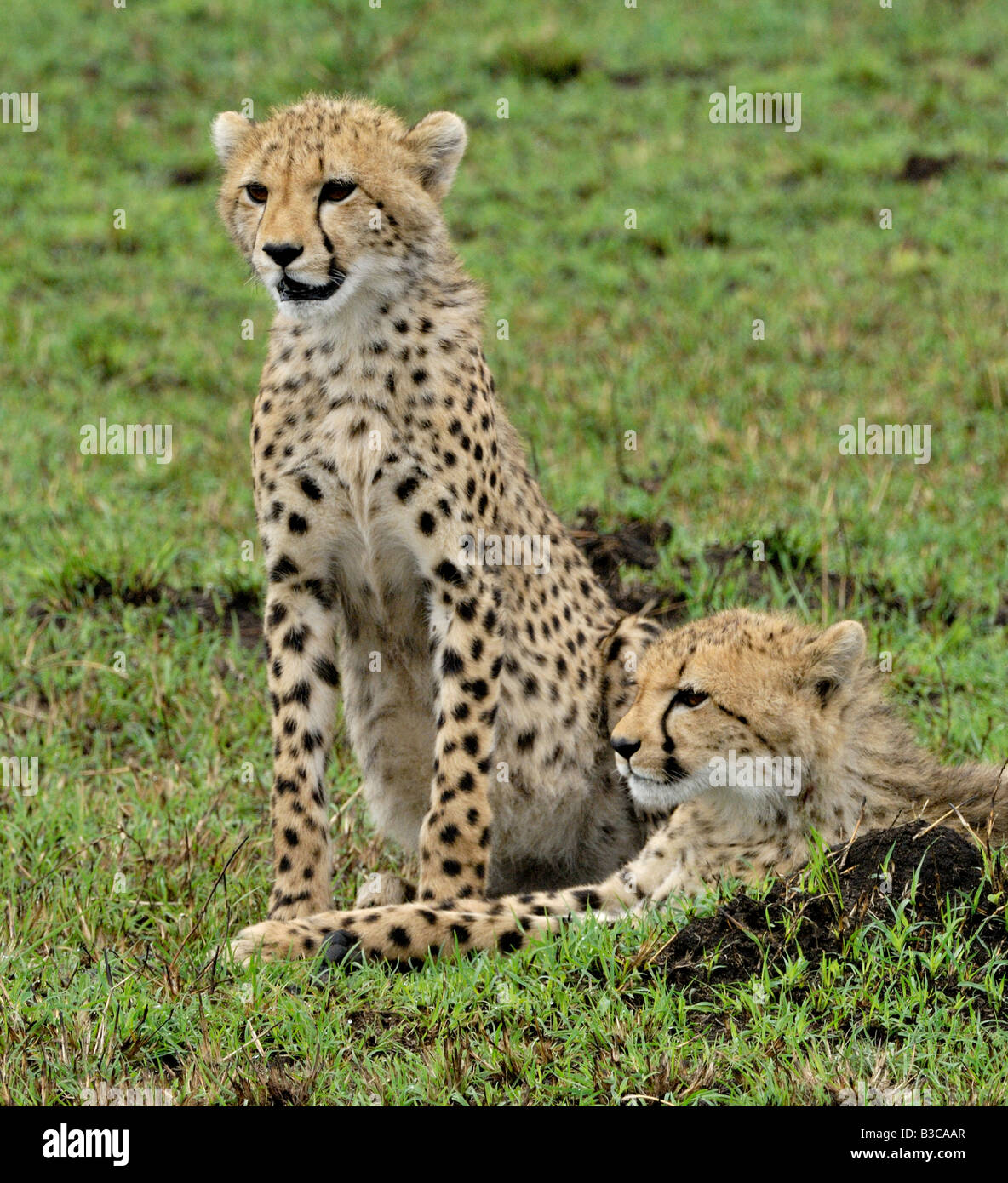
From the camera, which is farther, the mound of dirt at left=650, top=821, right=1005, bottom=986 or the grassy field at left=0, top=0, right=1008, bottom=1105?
the mound of dirt at left=650, top=821, right=1005, bottom=986

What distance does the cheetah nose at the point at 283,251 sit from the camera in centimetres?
423

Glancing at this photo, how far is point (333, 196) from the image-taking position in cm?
438

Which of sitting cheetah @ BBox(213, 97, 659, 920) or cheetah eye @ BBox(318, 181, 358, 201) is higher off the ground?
cheetah eye @ BBox(318, 181, 358, 201)

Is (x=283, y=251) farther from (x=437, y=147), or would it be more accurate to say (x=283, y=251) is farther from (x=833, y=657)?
(x=833, y=657)

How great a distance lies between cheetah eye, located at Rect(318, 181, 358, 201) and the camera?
4.36 m

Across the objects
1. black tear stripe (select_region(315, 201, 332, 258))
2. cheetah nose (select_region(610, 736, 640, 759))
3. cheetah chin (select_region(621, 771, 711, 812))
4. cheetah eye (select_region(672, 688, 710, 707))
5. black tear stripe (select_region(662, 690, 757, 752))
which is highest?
black tear stripe (select_region(315, 201, 332, 258))

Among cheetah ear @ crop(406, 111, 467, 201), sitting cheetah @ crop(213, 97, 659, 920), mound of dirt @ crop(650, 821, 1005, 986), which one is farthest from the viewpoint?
cheetah ear @ crop(406, 111, 467, 201)

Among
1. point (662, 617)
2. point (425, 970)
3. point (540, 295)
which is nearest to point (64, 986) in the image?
point (425, 970)

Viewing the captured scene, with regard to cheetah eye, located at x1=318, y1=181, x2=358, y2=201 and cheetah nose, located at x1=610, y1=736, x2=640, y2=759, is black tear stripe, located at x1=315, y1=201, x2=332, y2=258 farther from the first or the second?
cheetah nose, located at x1=610, y1=736, x2=640, y2=759

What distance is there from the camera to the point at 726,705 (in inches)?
164

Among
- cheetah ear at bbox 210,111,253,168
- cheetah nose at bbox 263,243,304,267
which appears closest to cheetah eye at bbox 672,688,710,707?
cheetah nose at bbox 263,243,304,267

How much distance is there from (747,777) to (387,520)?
1139mm

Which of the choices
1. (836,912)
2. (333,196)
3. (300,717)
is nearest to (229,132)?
(333,196)

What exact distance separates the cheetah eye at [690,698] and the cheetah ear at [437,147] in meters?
1.54
